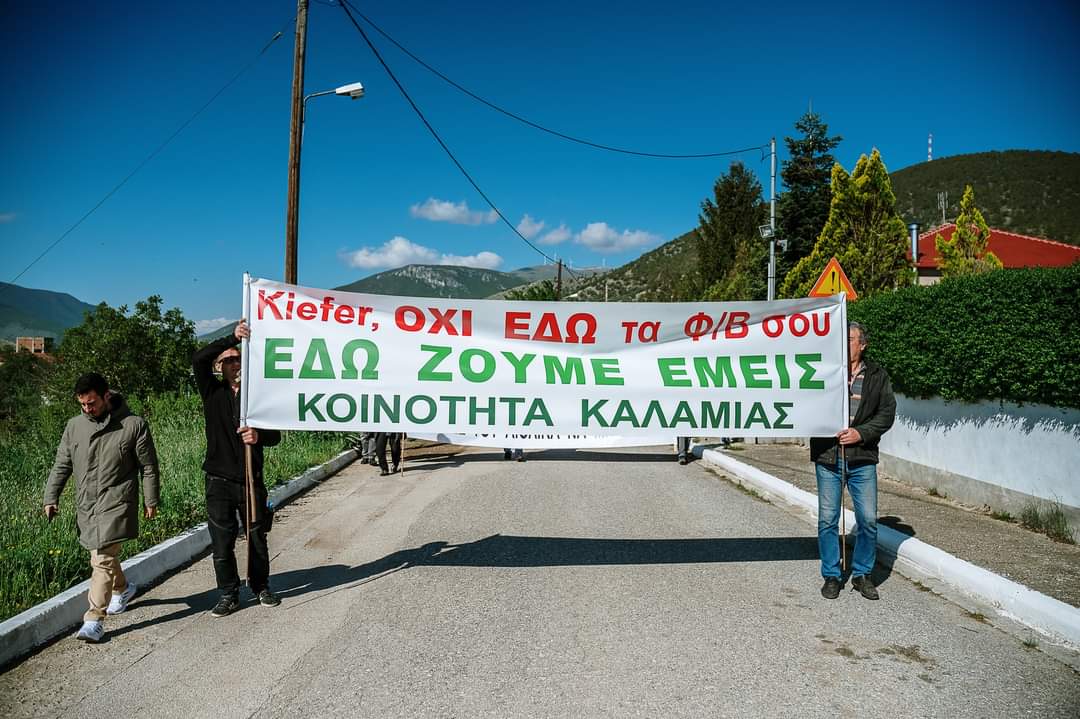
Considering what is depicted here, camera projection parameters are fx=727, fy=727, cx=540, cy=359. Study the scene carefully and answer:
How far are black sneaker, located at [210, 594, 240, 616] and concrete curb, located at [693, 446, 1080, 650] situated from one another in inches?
225

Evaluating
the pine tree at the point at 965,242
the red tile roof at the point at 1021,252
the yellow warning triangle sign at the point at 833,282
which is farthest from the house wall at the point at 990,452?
the red tile roof at the point at 1021,252

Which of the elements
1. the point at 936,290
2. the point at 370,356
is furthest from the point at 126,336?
the point at 936,290

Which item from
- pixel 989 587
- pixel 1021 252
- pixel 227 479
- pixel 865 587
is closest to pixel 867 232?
pixel 989 587

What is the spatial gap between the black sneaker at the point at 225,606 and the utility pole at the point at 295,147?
34.6 feet

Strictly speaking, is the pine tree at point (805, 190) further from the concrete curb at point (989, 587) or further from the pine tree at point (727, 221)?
the concrete curb at point (989, 587)

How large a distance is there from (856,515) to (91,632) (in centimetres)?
564

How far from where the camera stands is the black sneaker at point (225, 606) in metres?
5.43

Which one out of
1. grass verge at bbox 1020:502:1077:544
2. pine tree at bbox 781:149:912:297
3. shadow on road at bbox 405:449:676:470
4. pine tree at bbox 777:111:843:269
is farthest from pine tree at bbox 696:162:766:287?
grass verge at bbox 1020:502:1077:544

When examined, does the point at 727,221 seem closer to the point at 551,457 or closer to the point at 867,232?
the point at 867,232

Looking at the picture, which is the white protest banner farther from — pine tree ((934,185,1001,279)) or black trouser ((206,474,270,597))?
pine tree ((934,185,1001,279))

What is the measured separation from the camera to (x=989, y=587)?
5617 millimetres

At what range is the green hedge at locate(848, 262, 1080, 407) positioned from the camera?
7.38m

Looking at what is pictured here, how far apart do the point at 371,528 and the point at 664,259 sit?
4024 inches

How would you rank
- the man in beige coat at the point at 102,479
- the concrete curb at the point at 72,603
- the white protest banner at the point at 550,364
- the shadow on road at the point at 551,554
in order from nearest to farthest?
the concrete curb at the point at 72,603 → the man in beige coat at the point at 102,479 → the white protest banner at the point at 550,364 → the shadow on road at the point at 551,554
